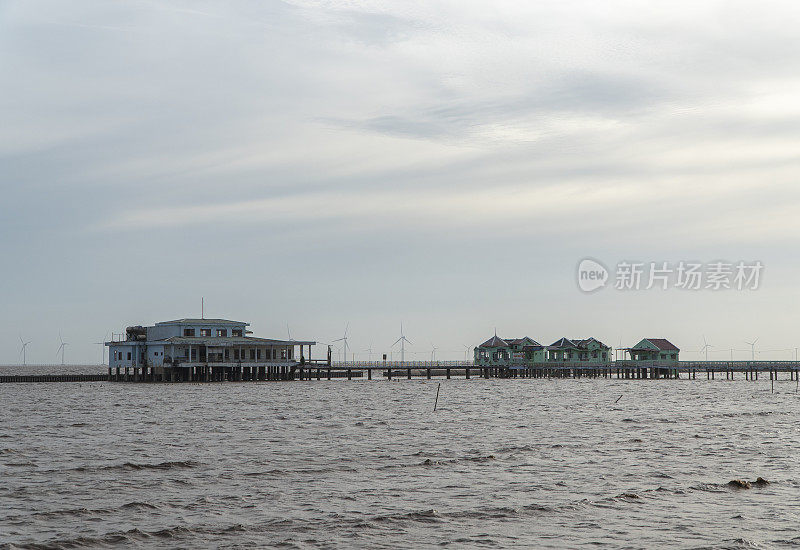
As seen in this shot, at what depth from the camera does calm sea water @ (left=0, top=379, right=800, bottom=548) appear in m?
24.4

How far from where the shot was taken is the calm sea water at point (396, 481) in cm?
2438

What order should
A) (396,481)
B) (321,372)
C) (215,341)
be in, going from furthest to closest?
1. (321,372)
2. (215,341)
3. (396,481)

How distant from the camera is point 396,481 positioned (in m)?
33.0

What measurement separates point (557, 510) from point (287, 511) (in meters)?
8.23

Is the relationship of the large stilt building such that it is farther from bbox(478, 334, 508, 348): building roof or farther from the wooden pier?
bbox(478, 334, 508, 348): building roof

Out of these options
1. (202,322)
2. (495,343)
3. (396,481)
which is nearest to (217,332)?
(202,322)

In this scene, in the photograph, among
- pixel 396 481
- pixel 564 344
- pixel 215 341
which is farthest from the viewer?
pixel 564 344

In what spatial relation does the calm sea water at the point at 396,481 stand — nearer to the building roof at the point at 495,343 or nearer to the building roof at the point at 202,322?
the building roof at the point at 202,322

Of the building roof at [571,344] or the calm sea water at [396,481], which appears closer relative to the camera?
the calm sea water at [396,481]

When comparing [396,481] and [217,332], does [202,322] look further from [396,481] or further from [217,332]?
[396,481]

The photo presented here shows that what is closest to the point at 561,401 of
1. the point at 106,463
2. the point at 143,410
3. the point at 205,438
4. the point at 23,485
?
the point at 143,410

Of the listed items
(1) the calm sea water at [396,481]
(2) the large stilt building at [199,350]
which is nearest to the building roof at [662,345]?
(2) the large stilt building at [199,350]

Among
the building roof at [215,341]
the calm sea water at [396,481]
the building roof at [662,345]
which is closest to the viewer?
the calm sea water at [396,481]

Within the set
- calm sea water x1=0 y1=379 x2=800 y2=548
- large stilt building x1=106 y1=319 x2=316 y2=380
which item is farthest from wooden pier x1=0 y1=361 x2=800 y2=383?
calm sea water x1=0 y1=379 x2=800 y2=548
